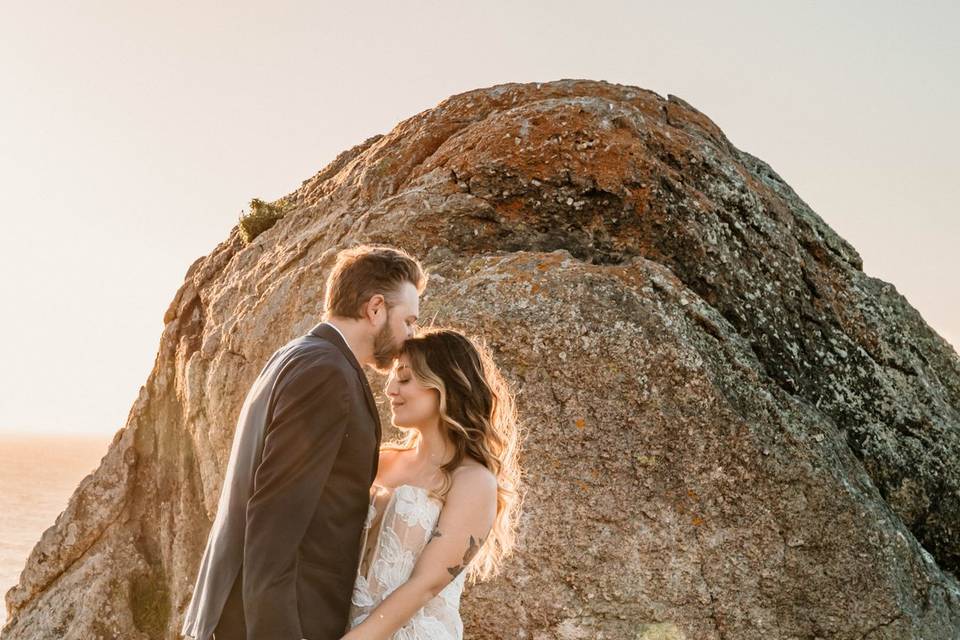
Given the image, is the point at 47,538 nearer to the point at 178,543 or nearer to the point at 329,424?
the point at 178,543

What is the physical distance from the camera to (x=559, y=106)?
9.69 meters

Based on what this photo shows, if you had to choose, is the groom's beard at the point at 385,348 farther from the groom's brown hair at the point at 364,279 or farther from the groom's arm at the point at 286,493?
the groom's arm at the point at 286,493

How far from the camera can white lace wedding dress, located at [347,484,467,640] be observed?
475 centimetres

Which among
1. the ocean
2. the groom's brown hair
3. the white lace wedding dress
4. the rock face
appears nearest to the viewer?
the white lace wedding dress

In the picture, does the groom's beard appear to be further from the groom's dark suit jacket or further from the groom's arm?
the groom's arm

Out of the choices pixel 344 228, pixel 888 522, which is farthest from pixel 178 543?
pixel 888 522

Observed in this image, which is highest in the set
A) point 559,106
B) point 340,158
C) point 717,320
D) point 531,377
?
point 340,158

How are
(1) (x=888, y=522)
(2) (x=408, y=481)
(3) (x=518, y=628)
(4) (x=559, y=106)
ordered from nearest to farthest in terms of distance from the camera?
(2) (x=408, y=481) < (3) (x=518, y=628) < (1) (x=888, y=522) < (4) (x=559, y=106)

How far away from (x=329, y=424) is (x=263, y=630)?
36.6 inches

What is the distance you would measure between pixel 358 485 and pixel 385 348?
776 millimetres

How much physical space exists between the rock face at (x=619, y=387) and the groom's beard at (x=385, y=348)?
2.66 metres

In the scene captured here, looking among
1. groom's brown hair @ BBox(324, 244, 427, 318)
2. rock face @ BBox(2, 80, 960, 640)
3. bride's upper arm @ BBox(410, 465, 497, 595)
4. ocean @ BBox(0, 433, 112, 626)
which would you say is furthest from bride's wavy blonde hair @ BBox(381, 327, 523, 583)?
ocean @ BBox(0, 433, 112, 626)

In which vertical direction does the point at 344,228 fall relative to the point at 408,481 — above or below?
above

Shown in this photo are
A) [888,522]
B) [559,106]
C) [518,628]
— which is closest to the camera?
[518,628]
